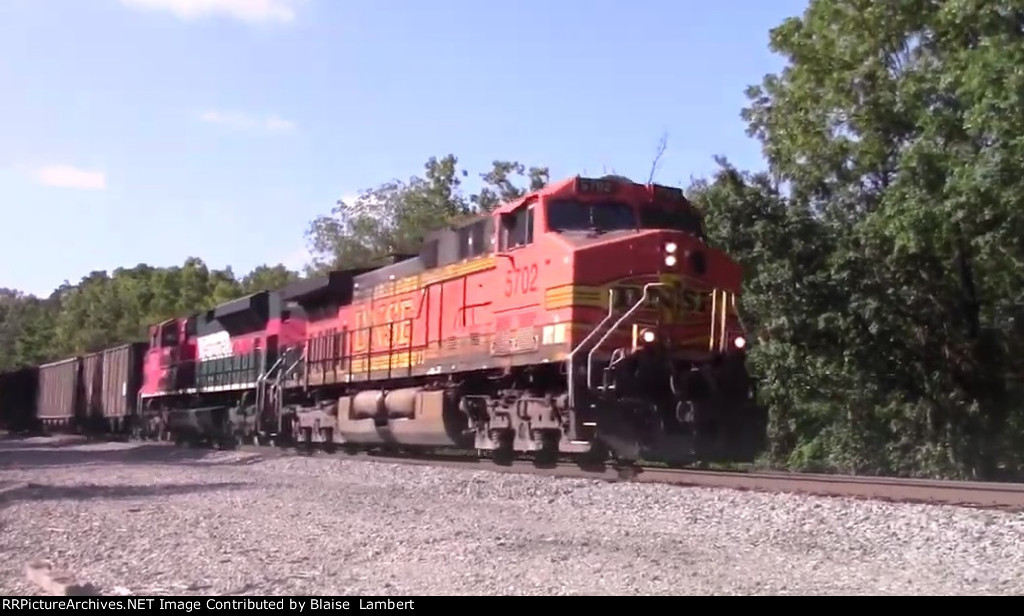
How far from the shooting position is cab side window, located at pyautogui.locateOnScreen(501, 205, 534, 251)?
51.0ft

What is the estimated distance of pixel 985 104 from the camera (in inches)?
812

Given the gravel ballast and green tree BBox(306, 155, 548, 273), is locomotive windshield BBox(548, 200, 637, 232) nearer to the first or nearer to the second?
the gravel ballast

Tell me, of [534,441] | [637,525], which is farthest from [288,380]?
[637,525]

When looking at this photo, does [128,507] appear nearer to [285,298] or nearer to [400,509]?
[400,509]

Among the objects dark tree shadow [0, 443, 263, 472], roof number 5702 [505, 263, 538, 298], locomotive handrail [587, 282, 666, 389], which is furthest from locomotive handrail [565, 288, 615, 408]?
dark tree shadow [0, 443, 263, 472]

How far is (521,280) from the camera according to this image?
15570 millimetres

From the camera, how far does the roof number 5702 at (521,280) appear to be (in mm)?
15250

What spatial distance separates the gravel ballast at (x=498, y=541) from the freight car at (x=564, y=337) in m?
1.06

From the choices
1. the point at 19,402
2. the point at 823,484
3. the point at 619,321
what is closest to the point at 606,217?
the point at 619,321

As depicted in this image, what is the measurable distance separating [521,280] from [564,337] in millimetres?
1378

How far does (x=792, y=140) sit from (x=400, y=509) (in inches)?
703

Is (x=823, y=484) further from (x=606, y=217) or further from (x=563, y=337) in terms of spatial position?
(x=606, y=217)

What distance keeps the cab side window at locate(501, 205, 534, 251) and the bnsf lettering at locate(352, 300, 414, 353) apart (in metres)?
3.54
